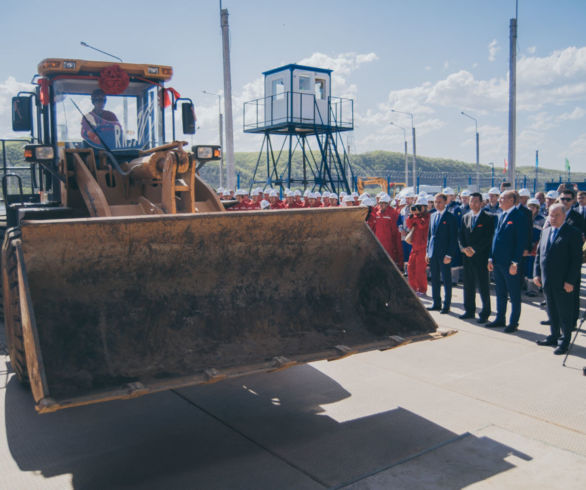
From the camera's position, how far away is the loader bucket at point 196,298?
389 centimetres

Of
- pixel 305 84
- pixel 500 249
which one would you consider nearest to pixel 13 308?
pixel 500 249

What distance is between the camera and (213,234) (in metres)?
4.69

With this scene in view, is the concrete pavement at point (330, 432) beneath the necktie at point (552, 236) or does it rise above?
beneath

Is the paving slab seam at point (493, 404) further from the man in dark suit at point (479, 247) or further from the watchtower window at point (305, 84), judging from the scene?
the watchtower window at point (305, 84)

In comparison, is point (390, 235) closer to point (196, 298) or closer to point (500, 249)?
point (500, 249)

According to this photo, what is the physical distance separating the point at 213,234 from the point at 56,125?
10.2ft

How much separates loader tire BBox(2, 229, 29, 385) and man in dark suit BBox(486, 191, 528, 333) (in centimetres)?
566

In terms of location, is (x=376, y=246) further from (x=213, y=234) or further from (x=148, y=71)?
(x=148, y=71)

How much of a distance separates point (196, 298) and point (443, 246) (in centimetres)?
514

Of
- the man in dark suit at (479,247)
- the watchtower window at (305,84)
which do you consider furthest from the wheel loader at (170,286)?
the watchtower window at (305,84)

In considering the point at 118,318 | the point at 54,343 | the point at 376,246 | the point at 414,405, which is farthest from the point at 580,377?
the point at 54,343

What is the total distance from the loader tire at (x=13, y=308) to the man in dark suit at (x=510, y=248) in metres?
5.66

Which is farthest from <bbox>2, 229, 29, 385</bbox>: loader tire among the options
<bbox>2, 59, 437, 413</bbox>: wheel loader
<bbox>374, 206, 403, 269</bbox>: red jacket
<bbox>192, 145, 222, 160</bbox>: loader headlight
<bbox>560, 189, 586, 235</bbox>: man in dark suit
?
<bbox>560, 189, 586, 235</bbox>: man in dark suit

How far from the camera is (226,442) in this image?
4.24 metres
